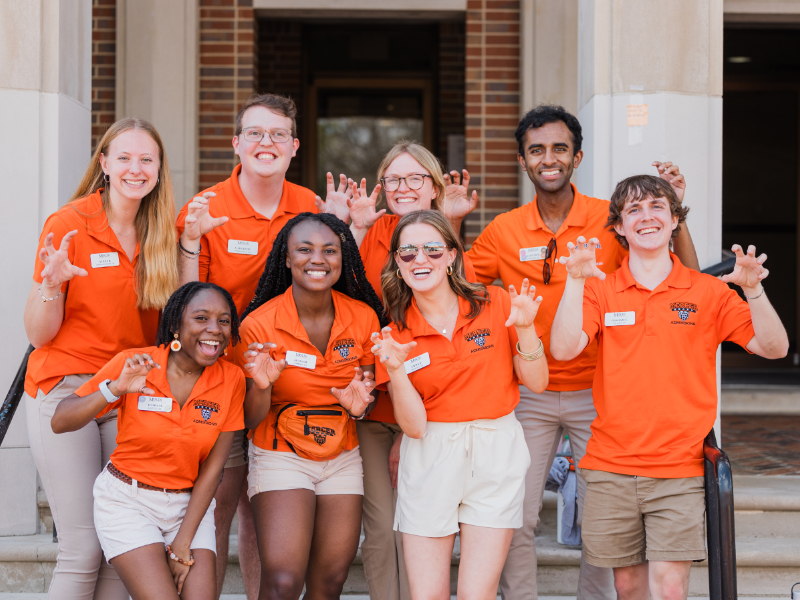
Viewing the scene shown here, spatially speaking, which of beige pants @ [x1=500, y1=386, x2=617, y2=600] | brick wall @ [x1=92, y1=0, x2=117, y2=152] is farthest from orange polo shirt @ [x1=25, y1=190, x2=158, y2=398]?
brick wall @ [x1=92, y1=0, x2=117, y2=152]

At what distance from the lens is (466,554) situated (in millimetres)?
2898

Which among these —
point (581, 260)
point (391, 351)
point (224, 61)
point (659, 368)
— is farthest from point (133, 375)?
point (224, 61)

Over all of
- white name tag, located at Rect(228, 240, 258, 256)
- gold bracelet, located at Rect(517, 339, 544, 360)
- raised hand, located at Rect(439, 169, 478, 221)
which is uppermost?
raised hand, located at Rect(439, 169, 478, 221)

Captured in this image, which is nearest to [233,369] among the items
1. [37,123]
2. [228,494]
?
[228,494]

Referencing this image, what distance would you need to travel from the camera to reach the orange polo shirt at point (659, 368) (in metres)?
2.85

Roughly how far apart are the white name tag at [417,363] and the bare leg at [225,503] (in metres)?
0.97

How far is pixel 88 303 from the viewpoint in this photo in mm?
3111

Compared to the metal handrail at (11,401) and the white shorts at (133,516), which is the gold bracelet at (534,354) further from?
the metal handrail at (11,401)

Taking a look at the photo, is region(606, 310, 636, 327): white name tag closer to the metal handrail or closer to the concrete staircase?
the concrete staircase

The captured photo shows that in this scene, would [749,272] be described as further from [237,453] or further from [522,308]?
[237,453]

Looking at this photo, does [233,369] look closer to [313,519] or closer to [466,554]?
[313,519]

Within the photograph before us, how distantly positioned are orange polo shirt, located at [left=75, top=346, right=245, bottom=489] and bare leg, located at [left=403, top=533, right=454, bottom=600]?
33.1 inches

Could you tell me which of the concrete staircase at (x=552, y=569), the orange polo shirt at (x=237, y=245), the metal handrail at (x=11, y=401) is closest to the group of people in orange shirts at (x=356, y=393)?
the orange polo shirt at (x=237, y=245)

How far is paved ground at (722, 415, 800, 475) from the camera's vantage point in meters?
5.16
